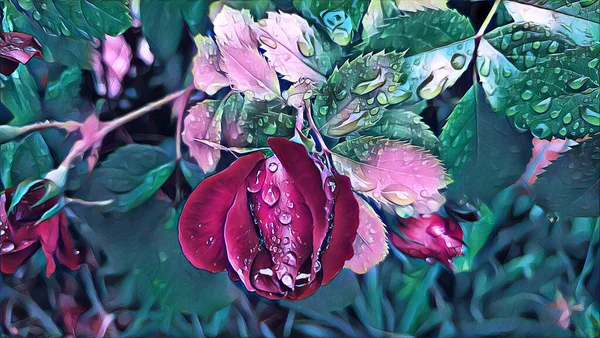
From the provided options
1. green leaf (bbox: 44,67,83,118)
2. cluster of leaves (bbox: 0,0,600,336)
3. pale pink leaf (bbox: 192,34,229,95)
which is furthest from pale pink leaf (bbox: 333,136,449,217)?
green leaf (bbox: 44,67,83,118)

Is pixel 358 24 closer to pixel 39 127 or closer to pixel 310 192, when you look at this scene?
pixel 310 192

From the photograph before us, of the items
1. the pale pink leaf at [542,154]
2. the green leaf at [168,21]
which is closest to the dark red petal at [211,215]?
the green leaf at [168,21]

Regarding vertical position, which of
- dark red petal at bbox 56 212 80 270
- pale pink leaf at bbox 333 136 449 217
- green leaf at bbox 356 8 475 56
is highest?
green leaf at bbox 356 8 475 56

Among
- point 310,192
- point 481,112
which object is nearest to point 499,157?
point 481,112

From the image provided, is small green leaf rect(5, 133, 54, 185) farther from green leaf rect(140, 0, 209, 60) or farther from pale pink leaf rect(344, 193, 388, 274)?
pale pink leaf rect(344, 193, 388, 274)

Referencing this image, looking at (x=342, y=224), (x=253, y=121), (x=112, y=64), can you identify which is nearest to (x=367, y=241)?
(x=342, y=224)

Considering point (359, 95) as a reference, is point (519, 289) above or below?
below
